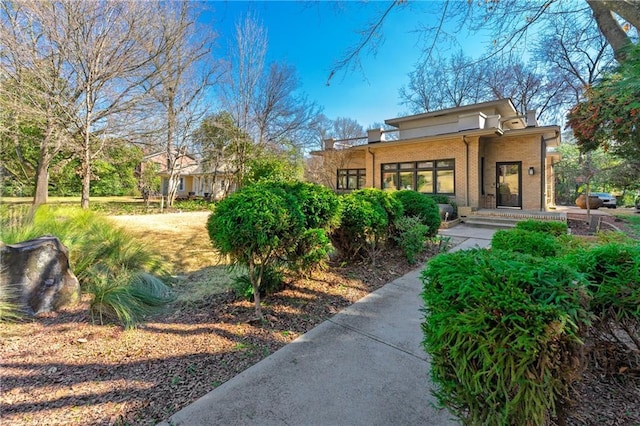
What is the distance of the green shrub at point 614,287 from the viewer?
168 cm

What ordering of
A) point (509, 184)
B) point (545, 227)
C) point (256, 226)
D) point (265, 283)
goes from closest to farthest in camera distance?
1. point (256, 226)
2. point (265, 283)
3. point (545, 227)
4. point (509, 184)

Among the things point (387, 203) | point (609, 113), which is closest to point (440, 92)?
point (609, 113)

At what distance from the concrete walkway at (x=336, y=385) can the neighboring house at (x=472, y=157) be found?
11076 millimetres

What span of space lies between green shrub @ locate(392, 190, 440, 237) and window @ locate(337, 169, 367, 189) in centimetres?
1068

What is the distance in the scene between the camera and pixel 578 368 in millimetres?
1341

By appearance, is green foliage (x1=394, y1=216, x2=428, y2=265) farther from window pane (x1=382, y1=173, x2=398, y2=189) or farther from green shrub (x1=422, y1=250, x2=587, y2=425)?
window pane (x1=382, y1=173, x2=398, y2=189)

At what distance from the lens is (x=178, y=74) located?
1249 centimetres

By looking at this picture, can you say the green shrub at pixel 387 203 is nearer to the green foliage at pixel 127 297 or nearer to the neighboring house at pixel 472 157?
the green foliage at pixel 127 297

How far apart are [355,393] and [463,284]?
51.1 inches

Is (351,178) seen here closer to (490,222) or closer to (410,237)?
(490,222)

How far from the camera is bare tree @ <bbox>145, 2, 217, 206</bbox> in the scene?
10.7 m

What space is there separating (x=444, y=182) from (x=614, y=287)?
12.7m

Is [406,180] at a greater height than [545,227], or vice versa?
[406,180]

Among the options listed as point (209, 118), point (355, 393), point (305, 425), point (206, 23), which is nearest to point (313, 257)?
point (355, 393)
